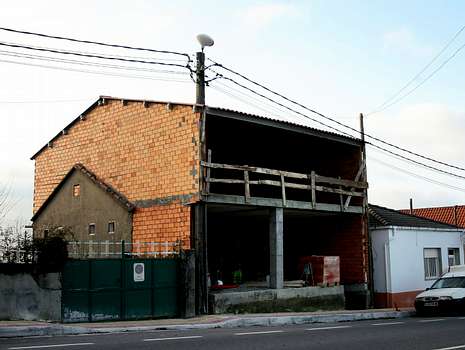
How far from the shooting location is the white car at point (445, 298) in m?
19.8

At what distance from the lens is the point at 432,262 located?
28.0 metres

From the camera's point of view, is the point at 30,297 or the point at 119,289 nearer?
the point at 30,297

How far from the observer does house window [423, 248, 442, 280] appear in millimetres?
27409

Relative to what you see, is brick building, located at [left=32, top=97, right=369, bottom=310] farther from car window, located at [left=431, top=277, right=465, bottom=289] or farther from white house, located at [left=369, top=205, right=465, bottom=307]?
car window, located at [left=431, top=277, right=465, bottom=289]

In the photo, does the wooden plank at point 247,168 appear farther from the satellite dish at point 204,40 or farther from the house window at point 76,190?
the house window at point 76,190

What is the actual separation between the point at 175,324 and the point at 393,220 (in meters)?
14.4

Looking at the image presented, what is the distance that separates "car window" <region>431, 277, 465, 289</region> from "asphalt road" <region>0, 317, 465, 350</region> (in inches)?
282

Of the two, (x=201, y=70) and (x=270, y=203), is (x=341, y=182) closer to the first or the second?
(x=270, y=203)

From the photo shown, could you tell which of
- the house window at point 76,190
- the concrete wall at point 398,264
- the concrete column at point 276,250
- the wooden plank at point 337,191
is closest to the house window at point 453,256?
the concrete wall at point 398,264

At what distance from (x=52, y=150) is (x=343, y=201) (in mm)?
12378

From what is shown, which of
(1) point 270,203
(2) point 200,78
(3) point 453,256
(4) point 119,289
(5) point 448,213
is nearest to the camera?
(4) point 119,289

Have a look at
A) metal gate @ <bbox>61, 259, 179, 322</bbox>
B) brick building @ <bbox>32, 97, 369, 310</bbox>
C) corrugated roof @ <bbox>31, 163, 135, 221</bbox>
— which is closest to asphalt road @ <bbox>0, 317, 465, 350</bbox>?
metal gate @ <bbox>61, 259, 179, 322</bbox>

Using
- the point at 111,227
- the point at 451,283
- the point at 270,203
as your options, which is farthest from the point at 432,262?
the point at 111,227

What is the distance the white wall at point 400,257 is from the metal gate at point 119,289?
10518 mm
